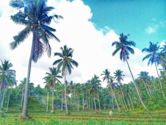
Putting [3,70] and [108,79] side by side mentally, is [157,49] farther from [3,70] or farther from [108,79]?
[3,70]

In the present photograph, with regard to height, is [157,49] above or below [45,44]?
above

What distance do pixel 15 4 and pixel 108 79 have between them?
195 ft

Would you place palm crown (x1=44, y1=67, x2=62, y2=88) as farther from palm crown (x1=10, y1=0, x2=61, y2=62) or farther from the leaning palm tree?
palm crown (x1=10, y1=0, x2=61, y2=62)

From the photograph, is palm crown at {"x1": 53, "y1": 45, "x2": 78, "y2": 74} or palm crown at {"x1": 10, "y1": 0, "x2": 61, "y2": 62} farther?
palm crown at {"x1": 53, "y1": 45, "x2": 78, "y2": 74}

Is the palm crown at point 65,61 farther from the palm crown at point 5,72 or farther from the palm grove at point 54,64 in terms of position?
the palm crown at point 5,72

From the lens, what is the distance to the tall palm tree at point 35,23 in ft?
114

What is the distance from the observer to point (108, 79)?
90312 mm

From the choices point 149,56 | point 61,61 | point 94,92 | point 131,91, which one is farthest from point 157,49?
point 131,91

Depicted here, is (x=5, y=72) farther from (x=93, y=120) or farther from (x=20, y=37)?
(x=93, y=120)

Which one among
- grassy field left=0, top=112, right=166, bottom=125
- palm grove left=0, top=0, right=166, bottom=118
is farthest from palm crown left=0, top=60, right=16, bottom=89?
grassy field left=0, top=112, right=166, bottom=125

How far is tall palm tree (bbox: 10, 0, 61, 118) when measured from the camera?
114 ft

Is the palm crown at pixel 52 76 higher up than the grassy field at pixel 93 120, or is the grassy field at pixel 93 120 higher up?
the palm crown at pixel 52 76

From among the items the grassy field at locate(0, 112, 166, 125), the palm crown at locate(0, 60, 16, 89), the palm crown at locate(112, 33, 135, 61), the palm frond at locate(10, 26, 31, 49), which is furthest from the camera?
the palm crown at locate(0, 60, 16, 89)

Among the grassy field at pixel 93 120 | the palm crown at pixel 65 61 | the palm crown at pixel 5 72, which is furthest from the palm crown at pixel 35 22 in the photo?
the palm crown at pixel 5 72
